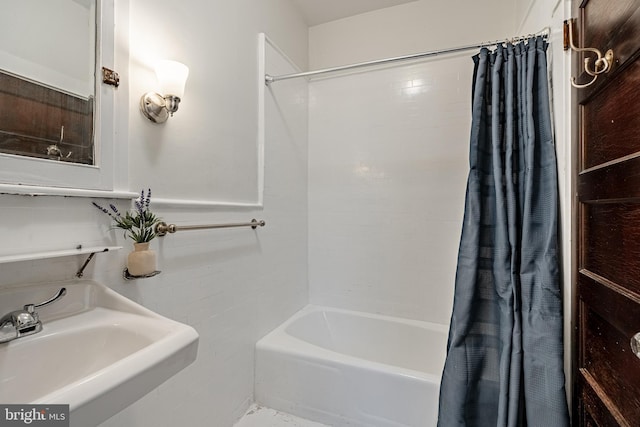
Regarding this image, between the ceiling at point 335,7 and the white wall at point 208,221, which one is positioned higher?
the ceiling at point 335,7

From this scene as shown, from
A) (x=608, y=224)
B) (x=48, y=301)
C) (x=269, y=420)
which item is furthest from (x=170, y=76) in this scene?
A: (x=269, y=420)

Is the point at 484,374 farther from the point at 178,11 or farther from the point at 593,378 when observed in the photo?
the point at 178,11

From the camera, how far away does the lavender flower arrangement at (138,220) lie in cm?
103

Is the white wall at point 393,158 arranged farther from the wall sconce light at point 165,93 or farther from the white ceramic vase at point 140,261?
the white ceramic vase at point 140,261

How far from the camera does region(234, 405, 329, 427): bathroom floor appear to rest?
1.66 m

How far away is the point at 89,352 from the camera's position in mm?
812

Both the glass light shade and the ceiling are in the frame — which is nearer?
→ the glass light shade

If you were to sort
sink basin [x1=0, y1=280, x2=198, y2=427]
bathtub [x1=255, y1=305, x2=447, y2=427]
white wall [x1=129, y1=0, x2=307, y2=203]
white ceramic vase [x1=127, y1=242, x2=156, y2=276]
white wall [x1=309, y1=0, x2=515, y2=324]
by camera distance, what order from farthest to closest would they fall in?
white wall [x1=309, y1=0, x2=515, y2=324] → bathtub [x1=255, y1=305, x2=447, y2=427] → white wall [x1=129, y1=0, x2=307, y2=203] → white ceramic vase [x1=127, y1=242, x2=156, y2=276] → sink basin [x1=0, y1=280, x2=198, y2=427]

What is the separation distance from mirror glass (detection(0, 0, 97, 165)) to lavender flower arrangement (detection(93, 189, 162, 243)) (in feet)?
0.63

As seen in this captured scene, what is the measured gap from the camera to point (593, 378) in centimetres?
94

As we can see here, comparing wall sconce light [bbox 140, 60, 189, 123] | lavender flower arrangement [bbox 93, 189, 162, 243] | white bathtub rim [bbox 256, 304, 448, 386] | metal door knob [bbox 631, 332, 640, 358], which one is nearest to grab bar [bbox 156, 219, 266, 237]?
lavender flower arrangement [bbox 93, 189, 162, 243]

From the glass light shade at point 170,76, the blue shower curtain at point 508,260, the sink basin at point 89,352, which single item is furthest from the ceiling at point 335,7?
the sink basin at point 89,352

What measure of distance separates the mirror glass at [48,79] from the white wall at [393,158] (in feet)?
5.53

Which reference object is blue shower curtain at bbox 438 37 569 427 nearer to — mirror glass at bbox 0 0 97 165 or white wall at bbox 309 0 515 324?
white wall at bbox 309 0 515 324
